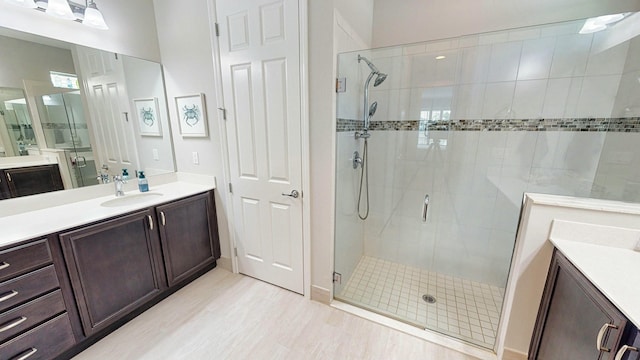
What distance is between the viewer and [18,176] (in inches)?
59.6

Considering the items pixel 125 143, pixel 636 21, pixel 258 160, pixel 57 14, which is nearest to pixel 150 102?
pixel 125 143

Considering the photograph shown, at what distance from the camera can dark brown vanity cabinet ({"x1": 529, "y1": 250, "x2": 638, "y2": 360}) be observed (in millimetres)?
803

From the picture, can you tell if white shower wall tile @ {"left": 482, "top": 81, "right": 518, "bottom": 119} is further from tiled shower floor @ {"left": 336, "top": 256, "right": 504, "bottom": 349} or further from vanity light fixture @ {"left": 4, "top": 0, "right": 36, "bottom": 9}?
vanity light fixture @ {"left": 4, "top": 0, "right": 36, "bottom": 9}

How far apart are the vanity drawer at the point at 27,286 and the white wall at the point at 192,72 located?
1.17m

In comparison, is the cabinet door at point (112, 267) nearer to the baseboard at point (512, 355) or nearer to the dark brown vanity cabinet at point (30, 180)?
the dark brown vanity cabinet at point (30, 180)

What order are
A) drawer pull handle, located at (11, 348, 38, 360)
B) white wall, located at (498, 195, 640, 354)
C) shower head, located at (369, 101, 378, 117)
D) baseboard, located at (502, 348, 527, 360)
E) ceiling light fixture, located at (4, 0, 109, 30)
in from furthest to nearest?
1. shower head, located at (369, 101, 378, 117)
2. ceiling light fixture, located at (4, 0, 109, 30)
3. baseboard, located at (502, 348, 527, 360)
4. drawer pull handle, located at (11, 348, 38, 360)
5. white wall, located at (498, 195, 640, 354)

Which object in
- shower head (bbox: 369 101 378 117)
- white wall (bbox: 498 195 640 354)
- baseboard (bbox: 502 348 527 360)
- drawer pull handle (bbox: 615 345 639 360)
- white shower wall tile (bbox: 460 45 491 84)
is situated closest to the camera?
drawer pull handle (bbox: 615 345 639 360)

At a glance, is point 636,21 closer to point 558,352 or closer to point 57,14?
point 558,352

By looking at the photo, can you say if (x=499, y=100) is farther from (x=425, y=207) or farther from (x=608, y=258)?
(x=608, y=258)

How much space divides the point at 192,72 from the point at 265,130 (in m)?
0.98

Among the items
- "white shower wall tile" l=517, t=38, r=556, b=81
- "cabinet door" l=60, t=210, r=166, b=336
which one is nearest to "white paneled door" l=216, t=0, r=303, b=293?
"cabinet door" l=60, t=210, r=166, b=336

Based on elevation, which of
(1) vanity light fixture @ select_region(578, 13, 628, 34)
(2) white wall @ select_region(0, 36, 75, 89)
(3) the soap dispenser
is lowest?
Answer: (3) the soap dispenser

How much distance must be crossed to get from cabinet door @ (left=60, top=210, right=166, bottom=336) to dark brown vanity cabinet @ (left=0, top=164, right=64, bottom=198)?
57 cm

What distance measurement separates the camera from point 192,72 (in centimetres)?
214
